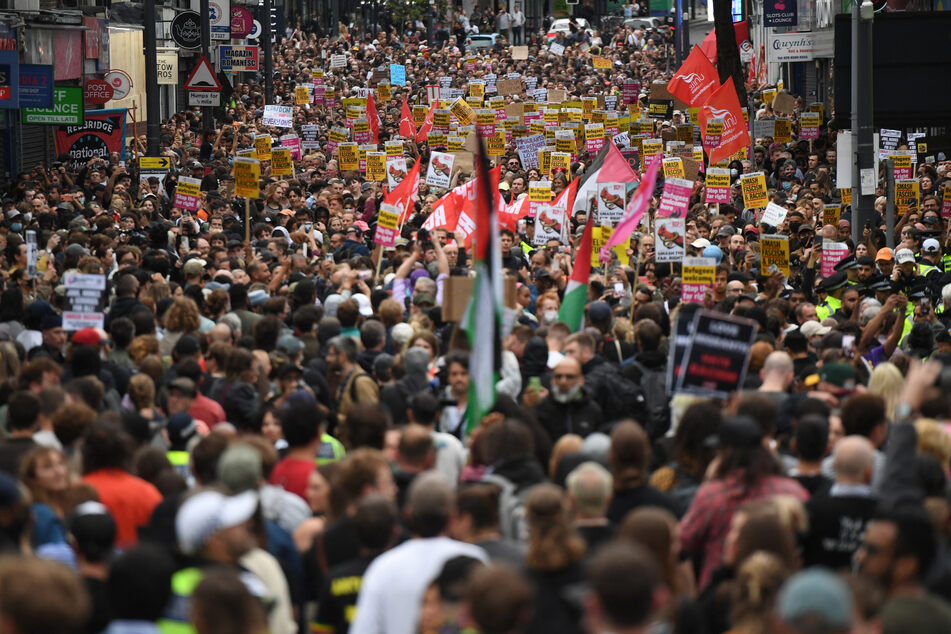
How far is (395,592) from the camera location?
5.52 metres

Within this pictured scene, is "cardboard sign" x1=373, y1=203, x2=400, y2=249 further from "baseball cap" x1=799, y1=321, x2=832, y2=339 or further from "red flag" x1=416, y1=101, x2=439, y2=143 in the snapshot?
"red flag" x1=416, y1=101, x2=439, y2=143

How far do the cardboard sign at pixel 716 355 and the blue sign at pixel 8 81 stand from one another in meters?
15.3

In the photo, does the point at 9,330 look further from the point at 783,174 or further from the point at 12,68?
the point at 783,174

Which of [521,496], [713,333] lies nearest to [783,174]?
[713,333]

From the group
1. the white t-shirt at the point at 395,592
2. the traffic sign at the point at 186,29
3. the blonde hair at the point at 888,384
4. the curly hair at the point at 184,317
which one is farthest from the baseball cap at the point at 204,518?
the traffic sign at the point at 186,29

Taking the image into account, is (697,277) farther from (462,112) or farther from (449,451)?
(462,112)

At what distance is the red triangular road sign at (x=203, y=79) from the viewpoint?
2722cm

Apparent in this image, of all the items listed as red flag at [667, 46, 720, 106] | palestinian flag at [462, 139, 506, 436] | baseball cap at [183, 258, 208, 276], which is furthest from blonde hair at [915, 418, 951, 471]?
red flag at [667, 46, 720, 106]

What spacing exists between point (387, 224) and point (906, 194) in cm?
790

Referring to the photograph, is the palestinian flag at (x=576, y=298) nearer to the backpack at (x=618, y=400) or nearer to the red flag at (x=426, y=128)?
the backpack at (x=618, y=400)

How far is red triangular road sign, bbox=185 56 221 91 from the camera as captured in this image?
27.2 metres

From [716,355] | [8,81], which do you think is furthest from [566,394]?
[8,81]

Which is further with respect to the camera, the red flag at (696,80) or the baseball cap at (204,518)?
the red flag at (696,80)

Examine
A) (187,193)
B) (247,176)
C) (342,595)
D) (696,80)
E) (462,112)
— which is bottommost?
(342,595)
